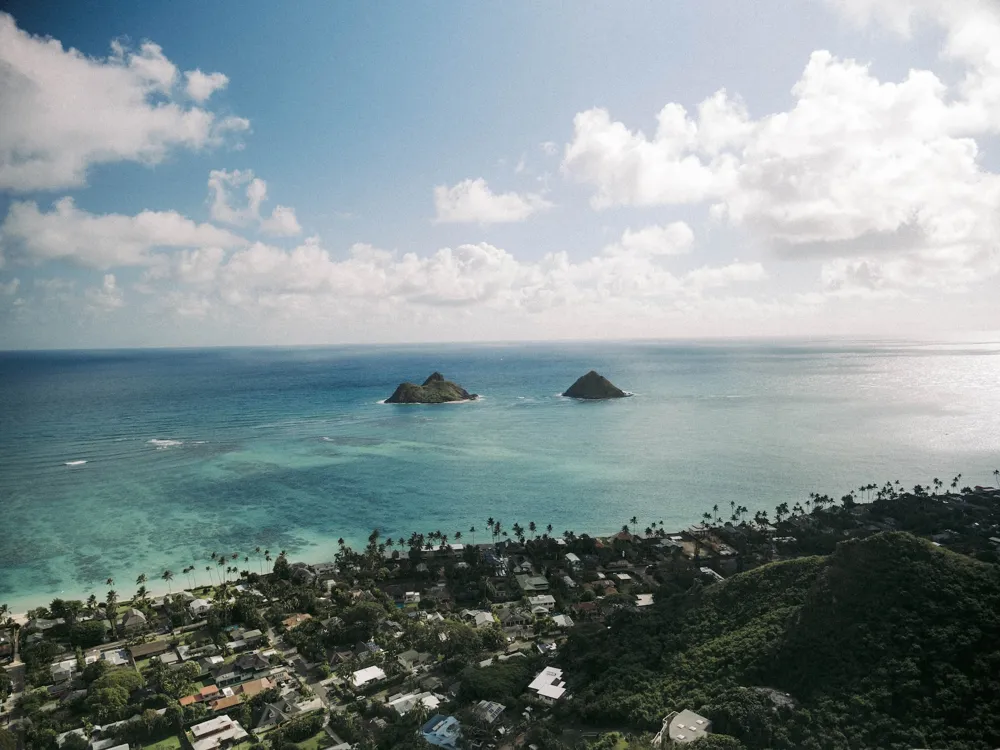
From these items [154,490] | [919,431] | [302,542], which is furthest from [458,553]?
[919,431]

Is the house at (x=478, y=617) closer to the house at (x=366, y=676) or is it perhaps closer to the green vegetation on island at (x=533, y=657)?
the green vegetation on island at (x=533, y=657)

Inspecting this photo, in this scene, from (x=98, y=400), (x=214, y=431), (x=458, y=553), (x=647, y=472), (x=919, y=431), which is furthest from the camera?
(x=98, y=400)

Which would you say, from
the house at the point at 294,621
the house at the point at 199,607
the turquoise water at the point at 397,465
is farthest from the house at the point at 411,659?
the turquoise water at the point at 397,465

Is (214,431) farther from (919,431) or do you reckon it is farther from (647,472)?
(919,431)

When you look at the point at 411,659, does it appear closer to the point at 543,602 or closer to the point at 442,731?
the point at 442,731

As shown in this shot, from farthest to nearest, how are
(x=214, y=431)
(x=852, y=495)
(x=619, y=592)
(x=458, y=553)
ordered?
1. (x=214, y=431)
2. (x=852, y=495)
3. (x=458, y=553)
4. (x=619, y=592)

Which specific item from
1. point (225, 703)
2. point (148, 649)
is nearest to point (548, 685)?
point (225, 703)
